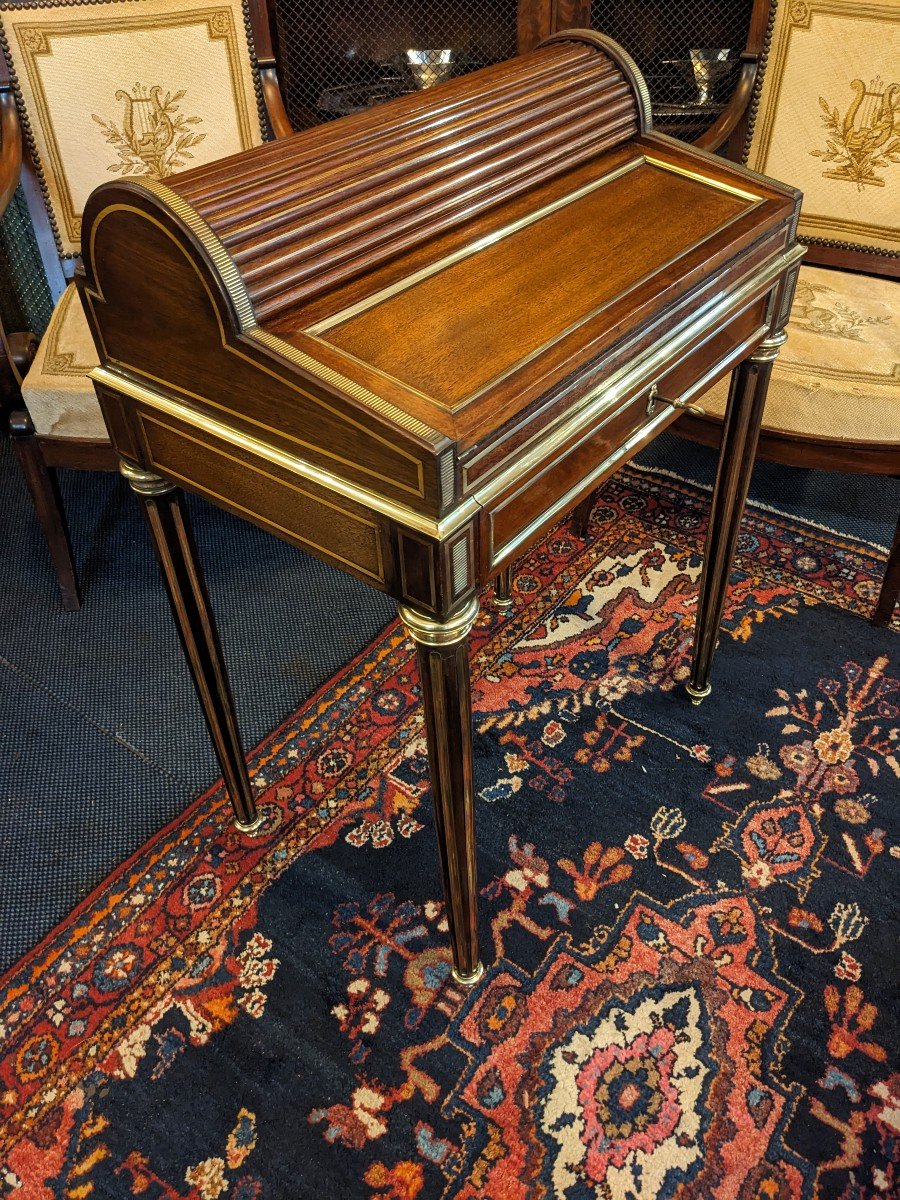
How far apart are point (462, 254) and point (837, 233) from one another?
1.30m

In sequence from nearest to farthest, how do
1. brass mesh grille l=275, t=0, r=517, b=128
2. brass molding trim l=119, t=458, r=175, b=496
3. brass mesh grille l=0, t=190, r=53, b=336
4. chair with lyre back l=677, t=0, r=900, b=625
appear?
brass molding trim l=119, t=458, r=175, b=496 → chair with lyre back l=677, t=0, r=900, b=625 → brass mesh grille l=275, t=0, r=517, b=128 → brass mesh grille l=0, t=190, r=53, b=336

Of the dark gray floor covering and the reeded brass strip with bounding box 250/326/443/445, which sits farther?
the dark gray floor covering

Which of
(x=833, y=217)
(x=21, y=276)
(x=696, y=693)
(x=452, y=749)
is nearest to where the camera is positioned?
(x=452, y=749)

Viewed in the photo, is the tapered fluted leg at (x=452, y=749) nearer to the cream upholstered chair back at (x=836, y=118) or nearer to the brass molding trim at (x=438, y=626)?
the brass molding trim at (x=438, y=626)

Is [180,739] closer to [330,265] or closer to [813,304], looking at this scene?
[330,265]

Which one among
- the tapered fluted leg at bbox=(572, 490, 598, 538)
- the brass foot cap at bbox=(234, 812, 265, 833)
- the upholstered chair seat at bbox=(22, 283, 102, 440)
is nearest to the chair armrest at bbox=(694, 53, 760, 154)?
the tapered fluted leg at bbox=(572, 490, 598, 538)

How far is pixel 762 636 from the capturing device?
2.03 metres

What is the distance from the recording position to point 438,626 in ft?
3.31

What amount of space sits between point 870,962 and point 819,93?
167 centimetres

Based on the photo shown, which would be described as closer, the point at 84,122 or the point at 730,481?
the point at 730,481

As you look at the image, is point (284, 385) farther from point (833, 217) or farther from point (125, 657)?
point (833, 217)

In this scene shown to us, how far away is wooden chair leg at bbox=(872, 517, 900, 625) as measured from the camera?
192 cm

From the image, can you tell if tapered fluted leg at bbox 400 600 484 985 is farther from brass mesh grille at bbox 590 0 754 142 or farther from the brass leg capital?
brass mesh grille at bbox 590 0 754 142

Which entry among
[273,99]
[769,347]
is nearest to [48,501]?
[273,99]
